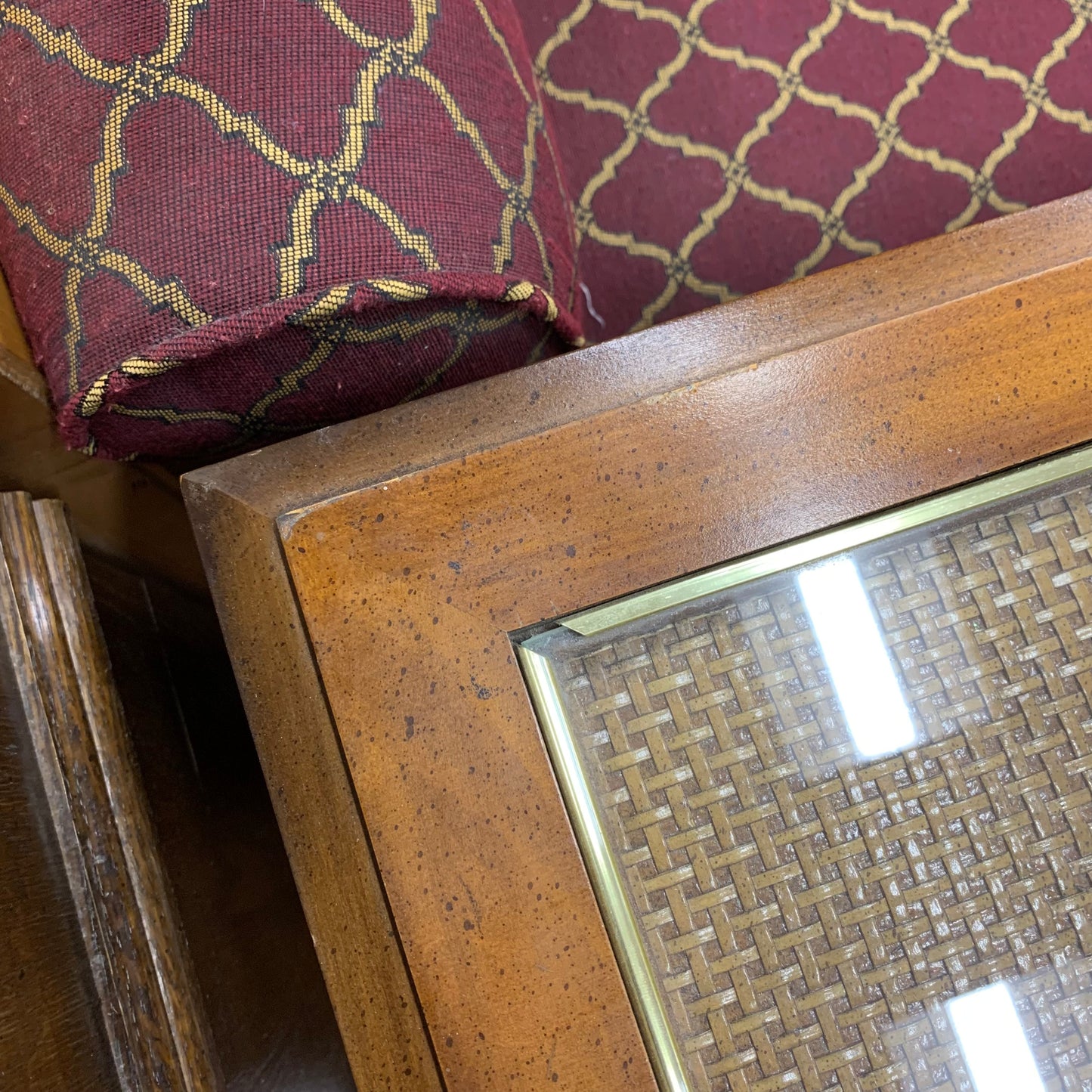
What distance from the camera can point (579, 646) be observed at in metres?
0.54

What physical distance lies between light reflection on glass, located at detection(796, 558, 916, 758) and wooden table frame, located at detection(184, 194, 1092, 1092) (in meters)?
0.04

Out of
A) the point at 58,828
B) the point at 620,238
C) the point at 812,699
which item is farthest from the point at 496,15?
the point at 58,828

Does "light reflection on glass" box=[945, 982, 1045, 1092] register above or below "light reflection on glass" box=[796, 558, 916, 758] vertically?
below

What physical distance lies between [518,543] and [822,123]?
1.71 feet

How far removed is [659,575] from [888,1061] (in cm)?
31

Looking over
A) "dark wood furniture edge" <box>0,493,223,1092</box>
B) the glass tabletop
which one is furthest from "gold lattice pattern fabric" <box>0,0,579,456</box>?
the glass tabletop

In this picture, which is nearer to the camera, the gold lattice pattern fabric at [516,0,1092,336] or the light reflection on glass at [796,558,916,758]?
the light reflection on glass at [796,558,916,758]

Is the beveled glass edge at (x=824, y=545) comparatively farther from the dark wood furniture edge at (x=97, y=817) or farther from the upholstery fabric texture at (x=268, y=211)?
the dark wood furniture edge at (x=97, y=817)

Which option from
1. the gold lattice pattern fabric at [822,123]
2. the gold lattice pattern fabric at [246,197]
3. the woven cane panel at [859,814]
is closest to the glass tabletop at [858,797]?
the woven cane panel at [859,814]

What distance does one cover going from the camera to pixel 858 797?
54 cm

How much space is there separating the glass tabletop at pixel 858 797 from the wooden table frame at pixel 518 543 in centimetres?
3

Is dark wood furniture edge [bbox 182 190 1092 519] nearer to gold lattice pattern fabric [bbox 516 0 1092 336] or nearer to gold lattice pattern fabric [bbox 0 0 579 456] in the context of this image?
gold lattice pattern fabric [bbox 0 0 579 456]

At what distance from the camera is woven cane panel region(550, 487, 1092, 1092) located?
0.52 meters

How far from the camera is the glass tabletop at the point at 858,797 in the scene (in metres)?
0.52
